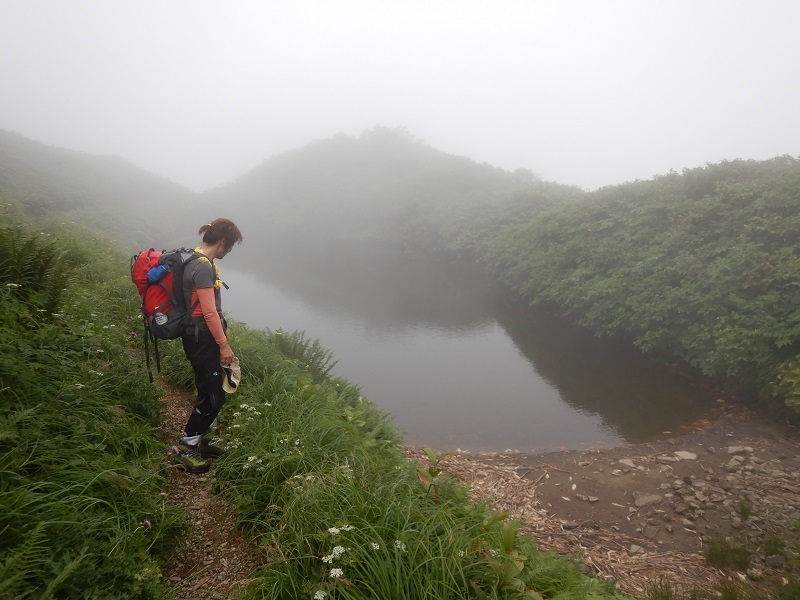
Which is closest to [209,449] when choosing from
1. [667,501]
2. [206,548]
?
[206,548]

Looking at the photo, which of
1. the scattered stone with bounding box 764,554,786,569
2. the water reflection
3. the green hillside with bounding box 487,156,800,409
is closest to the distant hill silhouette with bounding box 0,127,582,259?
the green hillside with bounding box 487,156,800,409

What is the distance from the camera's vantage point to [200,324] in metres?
3.39

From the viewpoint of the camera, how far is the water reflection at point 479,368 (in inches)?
323

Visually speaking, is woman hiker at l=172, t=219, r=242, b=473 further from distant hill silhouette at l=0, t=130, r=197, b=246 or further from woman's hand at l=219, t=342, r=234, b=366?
distant hill silhouette at l=0, t=130, r=197, b=246

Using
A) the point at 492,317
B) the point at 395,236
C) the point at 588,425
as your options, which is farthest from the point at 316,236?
the point at 588,425

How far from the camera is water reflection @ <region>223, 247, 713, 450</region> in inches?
323

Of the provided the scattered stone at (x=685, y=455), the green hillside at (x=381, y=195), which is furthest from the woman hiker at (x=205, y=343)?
the green hillside at (x=381, y=195)

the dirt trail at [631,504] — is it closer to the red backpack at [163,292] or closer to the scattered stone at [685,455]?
the scattered stone at [685,455]

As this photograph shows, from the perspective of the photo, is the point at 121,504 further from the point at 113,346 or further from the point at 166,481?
the point at 113,346

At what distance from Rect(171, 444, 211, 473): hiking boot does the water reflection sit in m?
4.90

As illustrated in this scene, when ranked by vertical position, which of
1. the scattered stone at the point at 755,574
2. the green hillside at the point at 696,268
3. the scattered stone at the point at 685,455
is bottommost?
the scattered stone at the point at 755,574

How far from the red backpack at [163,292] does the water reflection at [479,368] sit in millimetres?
5503

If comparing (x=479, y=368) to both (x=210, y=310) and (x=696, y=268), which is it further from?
(x=210, y=310)

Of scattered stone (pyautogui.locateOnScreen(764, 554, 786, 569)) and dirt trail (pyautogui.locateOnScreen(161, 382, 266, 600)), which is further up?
scattered stone (pyautogui.locateOnScreen(764, 554, 786, 569))
